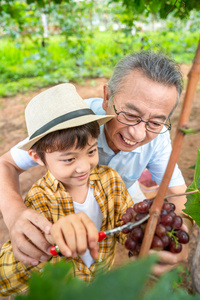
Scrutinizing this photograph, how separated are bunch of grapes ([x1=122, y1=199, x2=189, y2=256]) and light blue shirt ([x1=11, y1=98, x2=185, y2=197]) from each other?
964mm

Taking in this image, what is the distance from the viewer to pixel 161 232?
0.80 metres

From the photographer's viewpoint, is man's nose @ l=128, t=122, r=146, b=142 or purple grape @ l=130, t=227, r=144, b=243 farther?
man's nose @ l=128, t=122, r=146, b=142

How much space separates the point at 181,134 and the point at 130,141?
1.04m

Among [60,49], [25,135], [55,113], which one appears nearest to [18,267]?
[55,113]

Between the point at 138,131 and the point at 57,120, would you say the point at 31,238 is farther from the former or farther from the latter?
the point at 138,131

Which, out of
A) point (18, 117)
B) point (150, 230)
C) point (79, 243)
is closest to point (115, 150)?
point (79, 243)

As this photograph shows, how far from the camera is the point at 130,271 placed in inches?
14.5

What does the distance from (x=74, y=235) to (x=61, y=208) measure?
0.73m

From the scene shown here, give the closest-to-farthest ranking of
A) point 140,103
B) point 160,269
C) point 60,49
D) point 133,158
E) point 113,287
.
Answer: point 113,287 → point 160,269 → point 140,103 → point 133,158 → point 60,49

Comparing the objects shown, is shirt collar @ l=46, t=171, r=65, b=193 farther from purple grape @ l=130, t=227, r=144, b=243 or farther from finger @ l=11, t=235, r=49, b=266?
purple grape @ l=130, t=227, r=144, b=243

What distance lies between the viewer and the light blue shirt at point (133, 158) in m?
1.80

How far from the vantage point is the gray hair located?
4.90 ft

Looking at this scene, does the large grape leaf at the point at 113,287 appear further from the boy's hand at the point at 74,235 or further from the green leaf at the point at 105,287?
the boy's hand at the point at 74,235

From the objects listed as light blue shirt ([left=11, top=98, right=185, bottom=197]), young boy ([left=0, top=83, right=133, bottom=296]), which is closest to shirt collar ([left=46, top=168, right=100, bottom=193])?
young boy ([left=0, top=83, right=133, bottom=296])
